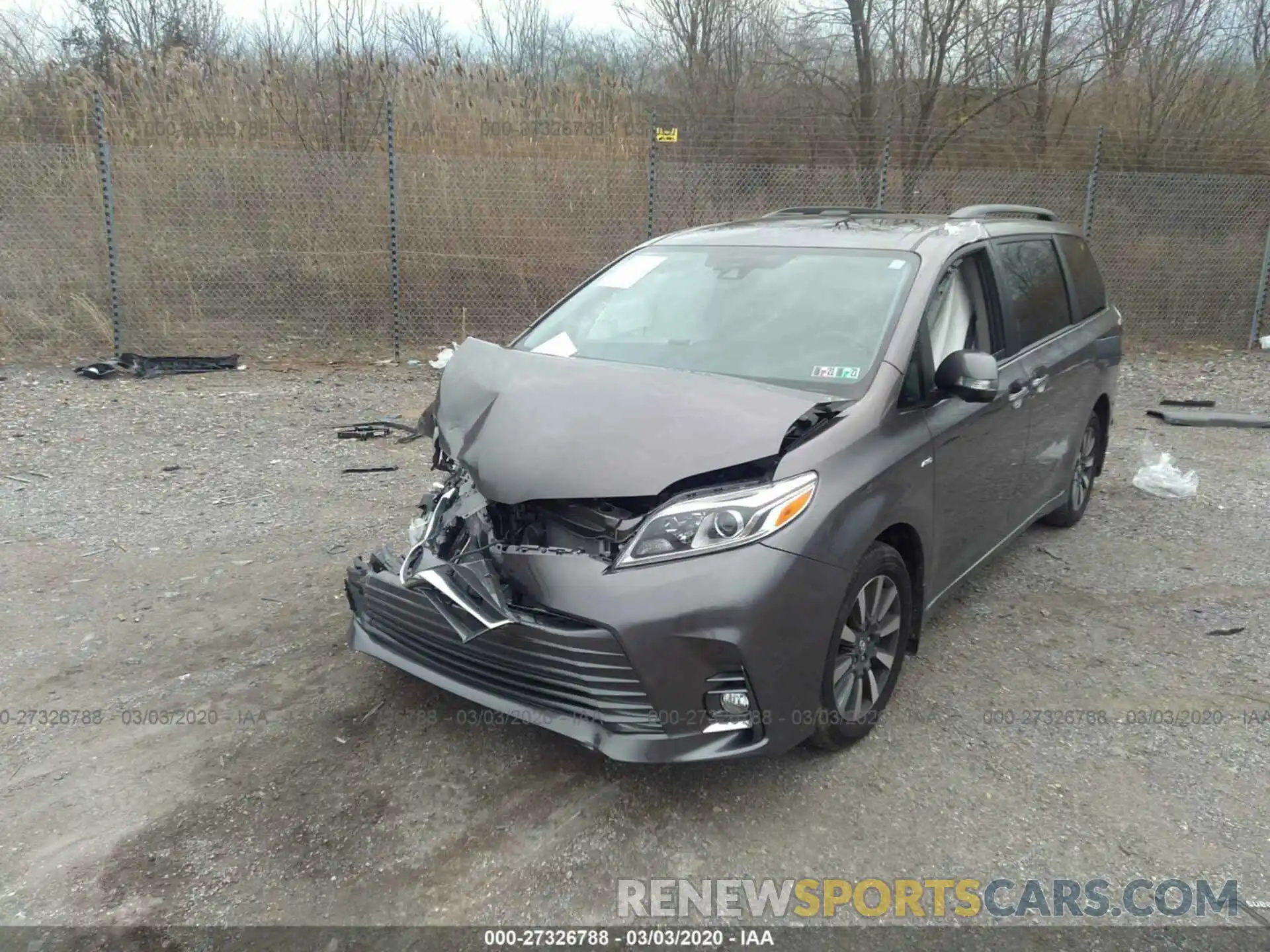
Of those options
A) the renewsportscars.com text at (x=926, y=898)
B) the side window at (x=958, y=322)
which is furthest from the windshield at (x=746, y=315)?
the renewsportscars.com text at (x=926, y=898)

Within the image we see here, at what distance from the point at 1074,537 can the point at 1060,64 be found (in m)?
11.4

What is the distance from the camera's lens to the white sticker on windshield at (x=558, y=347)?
155 inches

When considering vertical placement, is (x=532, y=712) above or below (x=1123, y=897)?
above

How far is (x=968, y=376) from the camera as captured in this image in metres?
3.37

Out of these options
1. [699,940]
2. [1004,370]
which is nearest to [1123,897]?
[699,940]

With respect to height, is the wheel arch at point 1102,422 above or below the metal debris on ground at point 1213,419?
above

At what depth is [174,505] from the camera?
5520 millimetres

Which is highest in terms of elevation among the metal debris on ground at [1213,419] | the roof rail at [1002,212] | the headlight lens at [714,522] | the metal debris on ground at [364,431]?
the roof rail at [1002,212]

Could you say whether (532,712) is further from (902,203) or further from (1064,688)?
(902,203)

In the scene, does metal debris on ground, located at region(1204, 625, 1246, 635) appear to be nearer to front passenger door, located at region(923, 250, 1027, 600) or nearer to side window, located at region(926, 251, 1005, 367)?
front passenger door, located at region(923, 250, 1027, 600)

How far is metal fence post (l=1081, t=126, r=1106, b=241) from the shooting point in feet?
36.7

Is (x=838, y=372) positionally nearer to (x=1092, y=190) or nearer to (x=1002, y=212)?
(x=1002, y=212)

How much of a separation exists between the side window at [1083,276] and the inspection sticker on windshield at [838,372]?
2.48 metres

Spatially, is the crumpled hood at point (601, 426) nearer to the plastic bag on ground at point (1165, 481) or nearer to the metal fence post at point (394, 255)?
the plastic bag on ground at point (1165, 481)
